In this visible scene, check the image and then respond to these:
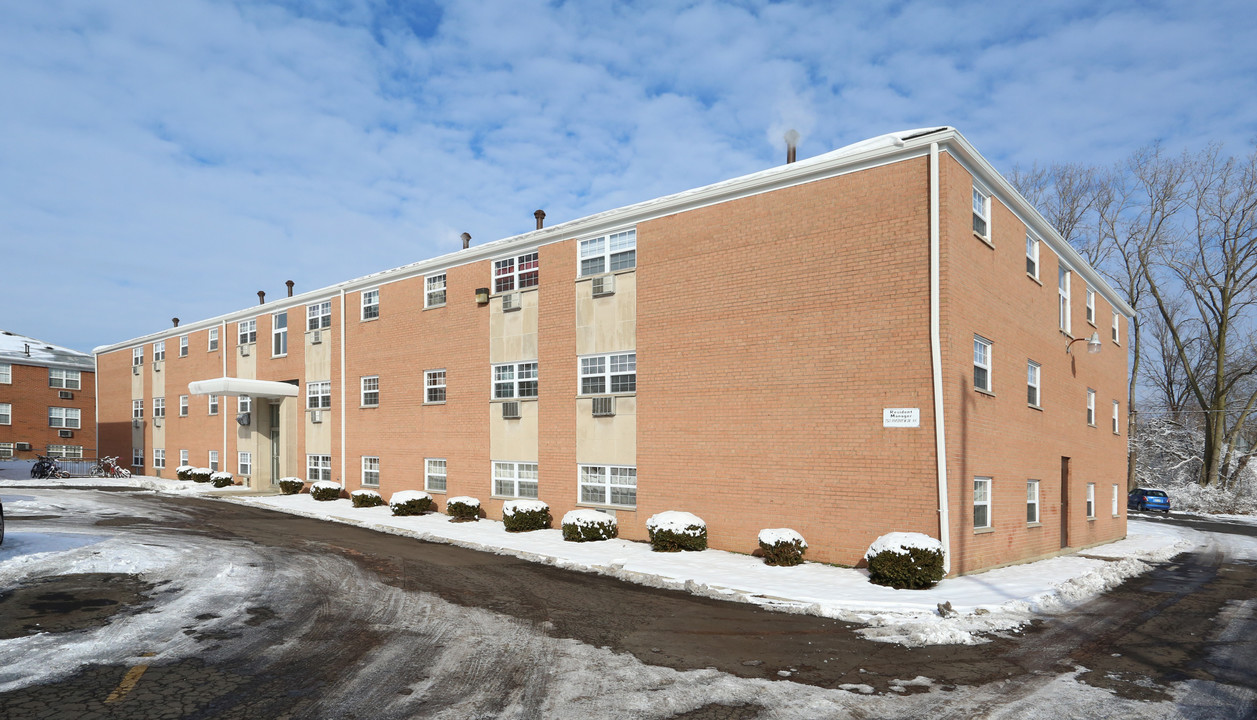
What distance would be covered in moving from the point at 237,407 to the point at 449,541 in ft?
66.8

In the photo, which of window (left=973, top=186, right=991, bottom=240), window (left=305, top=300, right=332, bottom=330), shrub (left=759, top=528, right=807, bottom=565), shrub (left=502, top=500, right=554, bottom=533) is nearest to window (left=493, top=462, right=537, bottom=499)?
shrub (left=502, top=500, right=554, bottom=533)

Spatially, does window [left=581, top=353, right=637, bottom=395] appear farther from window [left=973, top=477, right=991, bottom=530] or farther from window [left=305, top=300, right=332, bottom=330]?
window [left=305, top=300, right=332, bottom=330]

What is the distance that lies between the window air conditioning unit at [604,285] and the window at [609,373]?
1.70 m

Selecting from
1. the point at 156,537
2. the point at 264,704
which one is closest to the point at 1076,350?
the point at 264,704

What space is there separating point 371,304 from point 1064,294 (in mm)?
23485

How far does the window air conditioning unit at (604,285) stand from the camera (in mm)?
19953

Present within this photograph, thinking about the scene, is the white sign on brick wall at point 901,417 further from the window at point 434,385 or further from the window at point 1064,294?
the window at point 434,385

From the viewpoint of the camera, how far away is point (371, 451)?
27266 mm

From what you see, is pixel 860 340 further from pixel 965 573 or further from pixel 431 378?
pixel 431 378

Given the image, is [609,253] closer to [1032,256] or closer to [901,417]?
[901,417]

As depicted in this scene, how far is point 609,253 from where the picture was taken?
801 inches

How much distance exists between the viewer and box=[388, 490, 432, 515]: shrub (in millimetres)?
23844

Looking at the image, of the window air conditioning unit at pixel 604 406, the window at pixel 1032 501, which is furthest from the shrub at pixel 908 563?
the window air conditioning unit at pixel 604 406

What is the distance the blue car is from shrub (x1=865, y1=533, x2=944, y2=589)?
3954cm
